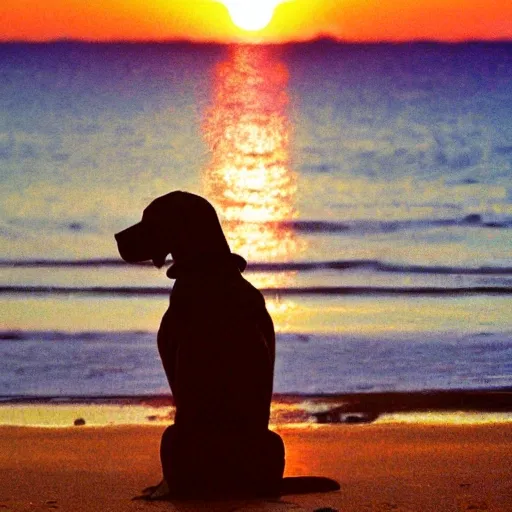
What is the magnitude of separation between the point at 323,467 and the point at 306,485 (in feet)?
2.62

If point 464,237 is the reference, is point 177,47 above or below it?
above

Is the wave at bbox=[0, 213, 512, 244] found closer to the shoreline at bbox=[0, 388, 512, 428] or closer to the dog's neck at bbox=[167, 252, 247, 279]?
the shoreline at bbox=[0, 388, 512, 428]

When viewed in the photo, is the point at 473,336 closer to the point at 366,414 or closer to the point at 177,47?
the point at 366,414

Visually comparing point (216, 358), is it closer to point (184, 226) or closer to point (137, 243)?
point (184, 226)

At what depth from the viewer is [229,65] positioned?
41094 mm

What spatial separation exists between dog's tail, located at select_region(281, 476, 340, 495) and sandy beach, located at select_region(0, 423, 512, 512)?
0.06 metres

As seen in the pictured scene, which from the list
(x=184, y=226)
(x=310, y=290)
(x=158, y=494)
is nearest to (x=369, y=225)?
(x=310, y=290)

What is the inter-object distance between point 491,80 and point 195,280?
32.0 m

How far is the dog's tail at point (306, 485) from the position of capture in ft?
18.4

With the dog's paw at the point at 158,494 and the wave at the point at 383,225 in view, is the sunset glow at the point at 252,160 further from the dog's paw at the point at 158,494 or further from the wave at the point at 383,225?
the dog's paw at the point at 158,494

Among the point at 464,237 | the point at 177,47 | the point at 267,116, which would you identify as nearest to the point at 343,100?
the point at 267,116

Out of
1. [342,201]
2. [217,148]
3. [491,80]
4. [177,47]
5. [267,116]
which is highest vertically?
[177,47]

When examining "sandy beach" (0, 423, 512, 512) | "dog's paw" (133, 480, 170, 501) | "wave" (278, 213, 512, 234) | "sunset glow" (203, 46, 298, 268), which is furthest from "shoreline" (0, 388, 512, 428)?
"wave" (278, 213, 512, 234)

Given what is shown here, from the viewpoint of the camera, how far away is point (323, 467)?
643 centimetres
